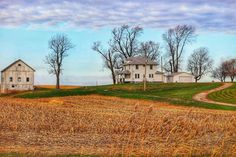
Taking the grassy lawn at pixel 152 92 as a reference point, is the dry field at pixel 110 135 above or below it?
below

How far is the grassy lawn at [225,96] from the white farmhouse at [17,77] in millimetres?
49054

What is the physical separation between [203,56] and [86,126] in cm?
10226

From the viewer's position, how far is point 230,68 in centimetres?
13288

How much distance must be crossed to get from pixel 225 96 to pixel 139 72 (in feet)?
149

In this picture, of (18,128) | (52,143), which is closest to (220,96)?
(18,128)

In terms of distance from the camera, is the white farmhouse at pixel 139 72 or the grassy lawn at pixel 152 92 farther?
the white farmhouse at pixel 139 72

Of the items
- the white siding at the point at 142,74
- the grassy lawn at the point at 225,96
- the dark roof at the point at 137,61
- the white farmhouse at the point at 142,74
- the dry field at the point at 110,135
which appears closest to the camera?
the dry field at the point at 110,135

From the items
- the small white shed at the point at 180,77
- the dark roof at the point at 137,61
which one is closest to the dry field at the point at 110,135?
the dark roof at the point at 137,61

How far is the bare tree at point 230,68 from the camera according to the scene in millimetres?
128125

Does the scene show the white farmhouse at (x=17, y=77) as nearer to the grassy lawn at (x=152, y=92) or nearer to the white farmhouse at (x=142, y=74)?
the white farmhouse at (x=142, y=74)

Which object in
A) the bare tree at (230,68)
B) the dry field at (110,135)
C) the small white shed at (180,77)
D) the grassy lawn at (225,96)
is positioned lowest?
the dry field at (110,135)

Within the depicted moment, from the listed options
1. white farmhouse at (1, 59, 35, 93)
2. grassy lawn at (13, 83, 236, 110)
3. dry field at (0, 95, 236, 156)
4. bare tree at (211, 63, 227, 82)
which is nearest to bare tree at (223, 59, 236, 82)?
bare tree at (211, 63, 227, 82)

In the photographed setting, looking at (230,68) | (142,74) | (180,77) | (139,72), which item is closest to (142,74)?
(142,74)

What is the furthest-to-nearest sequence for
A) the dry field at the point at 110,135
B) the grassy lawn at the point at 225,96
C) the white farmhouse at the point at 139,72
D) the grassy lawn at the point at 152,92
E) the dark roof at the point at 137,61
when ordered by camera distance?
the white farmhouse at the point at 139,72 < the dark roof at the point at 137,61 < the grassy lawn at the point at 225,96 < the grassy lawn at the point at 152,92 < the dry field at the point at 110,135
